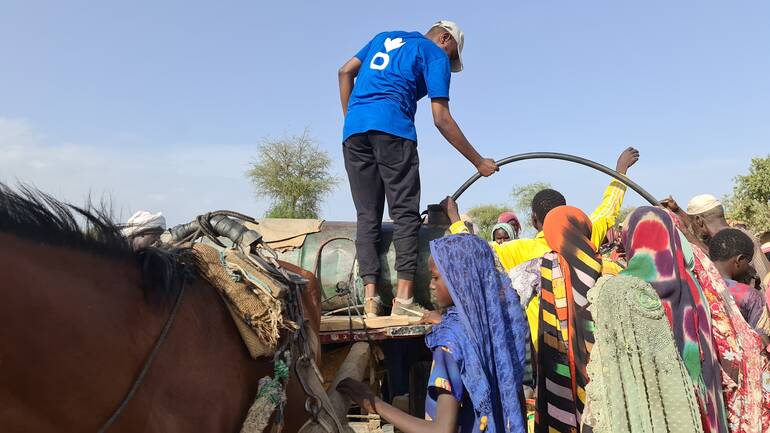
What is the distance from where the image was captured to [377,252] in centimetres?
362

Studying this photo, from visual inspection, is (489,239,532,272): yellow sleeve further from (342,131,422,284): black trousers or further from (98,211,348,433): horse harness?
(98,211,348,433): horse harness

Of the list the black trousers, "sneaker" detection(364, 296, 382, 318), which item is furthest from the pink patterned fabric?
"sneaker" detection(364, 296, 382, 318)

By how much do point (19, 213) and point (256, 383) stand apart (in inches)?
41.7

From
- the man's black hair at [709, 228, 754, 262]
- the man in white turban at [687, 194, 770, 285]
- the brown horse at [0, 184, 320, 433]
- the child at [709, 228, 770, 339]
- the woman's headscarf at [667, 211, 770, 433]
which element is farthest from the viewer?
the man in white turban at [687, 194, 770, 285]

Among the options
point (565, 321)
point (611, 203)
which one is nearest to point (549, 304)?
point (565, 321)

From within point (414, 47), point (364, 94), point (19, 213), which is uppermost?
point (414, 47)

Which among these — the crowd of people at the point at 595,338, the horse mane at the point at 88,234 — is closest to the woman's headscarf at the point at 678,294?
the crowd of people at the point at 595,338

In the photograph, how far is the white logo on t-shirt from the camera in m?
3.73

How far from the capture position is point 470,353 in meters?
2.45

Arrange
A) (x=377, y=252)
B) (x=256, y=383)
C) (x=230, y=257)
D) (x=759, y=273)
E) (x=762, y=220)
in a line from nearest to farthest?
(x=256, y=383) → (x=230, y=257) → (x=377, y=252) → (x=759, y=273) → (x=762, y=220)

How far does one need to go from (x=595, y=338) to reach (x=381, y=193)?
1472 mm

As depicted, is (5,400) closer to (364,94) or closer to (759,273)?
(364,94)

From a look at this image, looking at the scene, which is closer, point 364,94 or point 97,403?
point 97,403

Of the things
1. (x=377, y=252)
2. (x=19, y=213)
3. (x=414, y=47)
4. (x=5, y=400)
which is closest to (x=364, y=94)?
(x=414, y=47)
